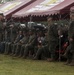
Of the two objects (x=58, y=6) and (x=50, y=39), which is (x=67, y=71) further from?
(x=58, y=6)

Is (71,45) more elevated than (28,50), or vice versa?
(71,45)

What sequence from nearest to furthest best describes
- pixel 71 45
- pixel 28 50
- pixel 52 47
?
pixel 71 45 → pixel 52 47 → pixel 28 50

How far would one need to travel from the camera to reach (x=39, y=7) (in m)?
16.4

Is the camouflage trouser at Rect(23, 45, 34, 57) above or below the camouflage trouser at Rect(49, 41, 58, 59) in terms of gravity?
below

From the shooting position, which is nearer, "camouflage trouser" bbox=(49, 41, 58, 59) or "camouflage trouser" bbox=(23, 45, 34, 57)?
"camouflage trouser" bbox=(49, 41, 58, 59)

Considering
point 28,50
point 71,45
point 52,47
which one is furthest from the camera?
point 28,50

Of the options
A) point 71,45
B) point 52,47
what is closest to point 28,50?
point 52,47

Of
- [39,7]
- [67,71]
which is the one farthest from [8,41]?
[67,71]

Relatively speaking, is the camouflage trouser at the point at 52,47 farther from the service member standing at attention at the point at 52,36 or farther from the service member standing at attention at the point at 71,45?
the service member standing at attention at the point at 71,45

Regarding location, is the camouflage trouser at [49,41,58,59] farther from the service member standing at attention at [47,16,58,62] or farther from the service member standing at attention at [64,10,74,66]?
the service member standing at attention at [64,10,74,66]

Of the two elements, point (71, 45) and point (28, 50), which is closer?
point (71, 45)

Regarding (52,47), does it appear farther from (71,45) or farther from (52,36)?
(71,45)

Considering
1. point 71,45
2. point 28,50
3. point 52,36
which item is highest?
point 52,36

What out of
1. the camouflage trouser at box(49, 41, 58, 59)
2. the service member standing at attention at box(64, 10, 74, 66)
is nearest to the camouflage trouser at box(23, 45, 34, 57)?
the camouflage trouser at box(49, 41, 58, 59)
